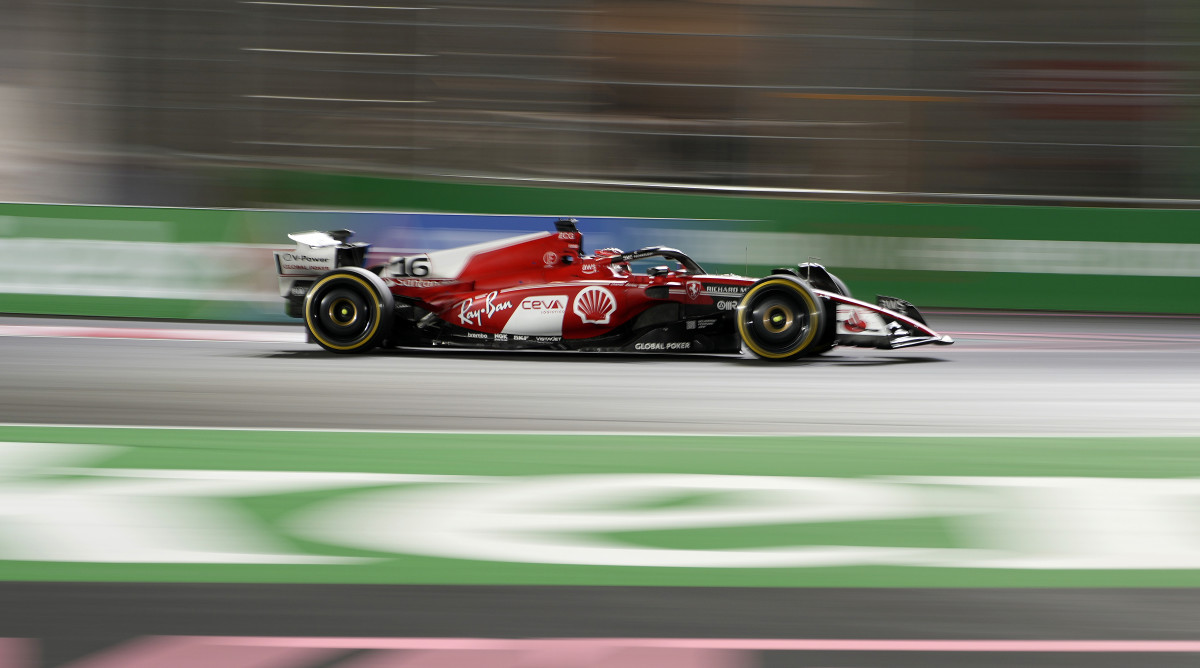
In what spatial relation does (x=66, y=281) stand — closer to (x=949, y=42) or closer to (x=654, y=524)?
(x=654, y=524)

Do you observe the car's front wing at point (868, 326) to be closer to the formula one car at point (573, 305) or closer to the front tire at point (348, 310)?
the formula one car at point (573, 305)

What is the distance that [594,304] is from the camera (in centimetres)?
992

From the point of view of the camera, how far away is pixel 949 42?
19234 millimetres

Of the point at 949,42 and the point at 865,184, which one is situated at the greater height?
the point at 949,42

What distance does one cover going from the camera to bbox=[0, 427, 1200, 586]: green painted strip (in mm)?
3982

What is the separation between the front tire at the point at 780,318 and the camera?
9609 millimetres

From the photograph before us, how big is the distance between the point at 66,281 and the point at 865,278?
8484 mm

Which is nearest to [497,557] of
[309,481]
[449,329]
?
[309,481]

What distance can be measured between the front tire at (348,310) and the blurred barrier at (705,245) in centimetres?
209

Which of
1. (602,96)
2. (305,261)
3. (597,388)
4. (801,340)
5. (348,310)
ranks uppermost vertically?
(602,96)

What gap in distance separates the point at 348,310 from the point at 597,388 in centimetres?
284

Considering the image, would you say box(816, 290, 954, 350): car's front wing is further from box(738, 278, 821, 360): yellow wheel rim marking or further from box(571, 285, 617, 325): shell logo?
box(571, 285, 617, 325): shell logo

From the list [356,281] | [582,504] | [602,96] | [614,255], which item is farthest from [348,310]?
[602,96]

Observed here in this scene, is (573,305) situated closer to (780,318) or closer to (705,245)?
(780,318)
